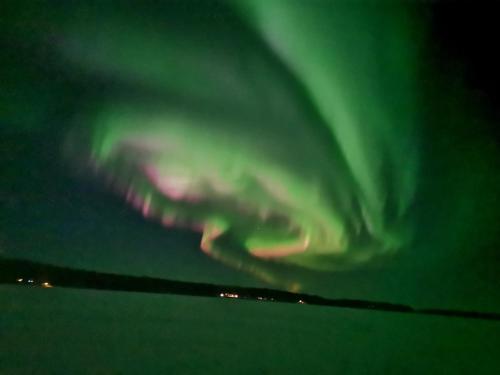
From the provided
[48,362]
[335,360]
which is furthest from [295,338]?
[48,362]

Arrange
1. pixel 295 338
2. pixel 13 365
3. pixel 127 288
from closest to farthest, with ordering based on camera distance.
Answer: pixel 13 365
pixel 295 338
pixel 127 288

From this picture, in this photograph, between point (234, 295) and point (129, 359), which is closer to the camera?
point (129, 359)

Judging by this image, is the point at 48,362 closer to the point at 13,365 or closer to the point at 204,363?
the point at 13,365

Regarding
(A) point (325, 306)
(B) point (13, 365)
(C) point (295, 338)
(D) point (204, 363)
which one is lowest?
(B) point (13, 365)

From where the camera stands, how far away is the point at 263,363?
9.53ft

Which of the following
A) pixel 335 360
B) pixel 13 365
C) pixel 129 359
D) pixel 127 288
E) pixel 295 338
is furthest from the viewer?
pixel 127 288

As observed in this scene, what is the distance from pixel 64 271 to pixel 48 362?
0.98 metres

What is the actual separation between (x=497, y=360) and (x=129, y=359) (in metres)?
2.14

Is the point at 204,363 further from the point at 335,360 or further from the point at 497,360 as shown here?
the point at 497,360

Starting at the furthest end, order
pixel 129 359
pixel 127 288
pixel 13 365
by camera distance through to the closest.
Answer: pixel 127 288
pixel 129 359
pixel 13 365

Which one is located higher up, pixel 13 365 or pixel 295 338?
pixel 295 338

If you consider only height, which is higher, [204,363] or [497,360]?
[497,360]

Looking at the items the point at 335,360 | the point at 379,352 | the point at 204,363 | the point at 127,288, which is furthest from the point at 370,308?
the point at 127,288

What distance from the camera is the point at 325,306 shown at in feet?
12.2
